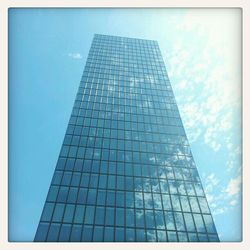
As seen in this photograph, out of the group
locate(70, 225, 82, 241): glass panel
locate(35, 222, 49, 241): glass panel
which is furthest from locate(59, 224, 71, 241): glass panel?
locate(35, 222, 49, 241): glass panel

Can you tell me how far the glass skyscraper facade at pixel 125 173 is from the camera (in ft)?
86.6

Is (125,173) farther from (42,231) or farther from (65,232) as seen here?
(42,231)

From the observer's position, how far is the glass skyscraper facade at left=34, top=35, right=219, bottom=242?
26409 mm

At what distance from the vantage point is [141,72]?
179 feet

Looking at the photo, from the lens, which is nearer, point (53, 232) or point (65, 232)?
point (65, 232)

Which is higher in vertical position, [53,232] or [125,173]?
[125,173]

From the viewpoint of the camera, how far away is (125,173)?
1286 inches

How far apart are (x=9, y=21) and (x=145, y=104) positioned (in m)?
34.5

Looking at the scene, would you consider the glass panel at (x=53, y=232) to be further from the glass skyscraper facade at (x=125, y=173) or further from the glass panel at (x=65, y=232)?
the glass panel at (x=65, y=232)

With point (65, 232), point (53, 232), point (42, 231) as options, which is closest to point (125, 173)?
point (65, 232)

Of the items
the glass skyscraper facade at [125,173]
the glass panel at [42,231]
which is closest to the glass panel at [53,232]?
the glass skyscraper facade at [125,173]
